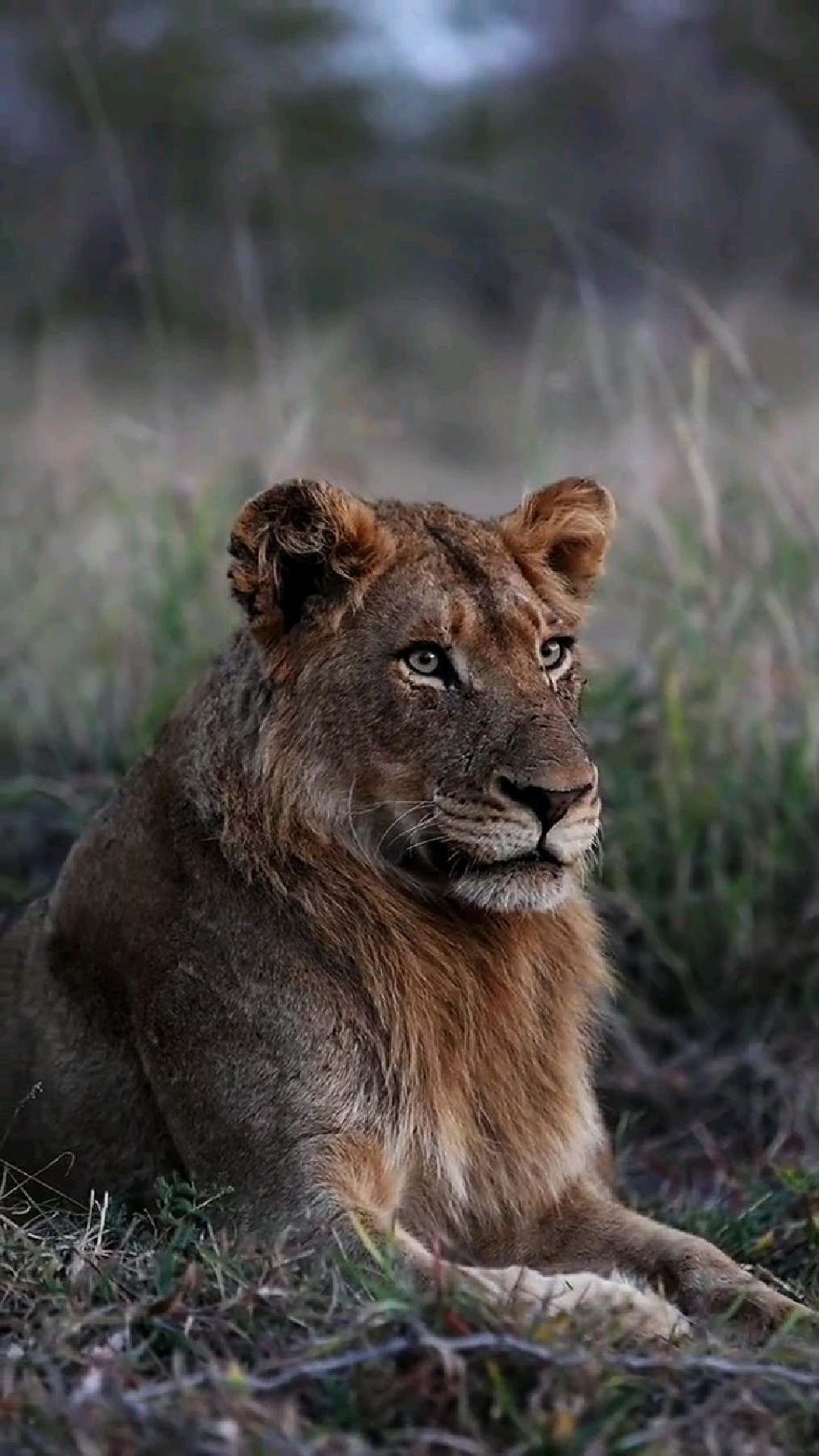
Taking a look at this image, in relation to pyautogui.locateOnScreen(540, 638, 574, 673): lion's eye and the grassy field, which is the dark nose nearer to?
pyautogui.locateOnScreen(540, 638, 574, 673): lion's eye

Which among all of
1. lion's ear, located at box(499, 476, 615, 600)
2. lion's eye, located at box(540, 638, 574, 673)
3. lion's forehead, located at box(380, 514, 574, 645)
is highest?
lion's ear, located at box(499, 476, 615, 600)

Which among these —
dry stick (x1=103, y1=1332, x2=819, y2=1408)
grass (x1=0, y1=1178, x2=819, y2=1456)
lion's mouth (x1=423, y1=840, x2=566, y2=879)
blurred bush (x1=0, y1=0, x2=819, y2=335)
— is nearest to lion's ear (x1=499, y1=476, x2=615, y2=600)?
lion's mouth (x1=423, y1=840, x2=566, y2=879)

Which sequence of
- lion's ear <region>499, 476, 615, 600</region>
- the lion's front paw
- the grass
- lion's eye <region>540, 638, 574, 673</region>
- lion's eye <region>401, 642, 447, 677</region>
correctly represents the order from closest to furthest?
the grass < the lion's front paw < lion's eye <region>401, 642, 447, 677</region> < lion's eye <region>540, 638, 574, 673</region> < lion's ear <region>499, 476, 615, 600</region>

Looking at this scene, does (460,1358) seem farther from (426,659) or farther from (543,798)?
(426,659)

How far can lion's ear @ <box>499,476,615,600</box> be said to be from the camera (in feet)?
14.8

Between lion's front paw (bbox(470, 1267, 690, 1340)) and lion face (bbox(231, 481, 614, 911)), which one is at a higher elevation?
lion face (bbox(231, 481, 614, 911))

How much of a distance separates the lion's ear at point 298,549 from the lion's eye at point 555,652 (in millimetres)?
328

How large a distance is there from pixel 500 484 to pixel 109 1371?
9183mm

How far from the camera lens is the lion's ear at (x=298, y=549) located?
416 centimetres

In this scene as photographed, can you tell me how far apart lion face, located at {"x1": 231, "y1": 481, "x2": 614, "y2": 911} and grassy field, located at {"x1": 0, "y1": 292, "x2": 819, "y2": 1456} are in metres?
0.72

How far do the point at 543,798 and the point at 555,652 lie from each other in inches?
19.2

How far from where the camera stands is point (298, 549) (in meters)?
4.21

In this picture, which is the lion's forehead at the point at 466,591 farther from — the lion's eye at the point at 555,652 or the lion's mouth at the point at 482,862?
the lion's mouth at the point at 482,862

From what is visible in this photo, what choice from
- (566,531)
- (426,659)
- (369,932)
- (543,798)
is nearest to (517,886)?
(543,798)
